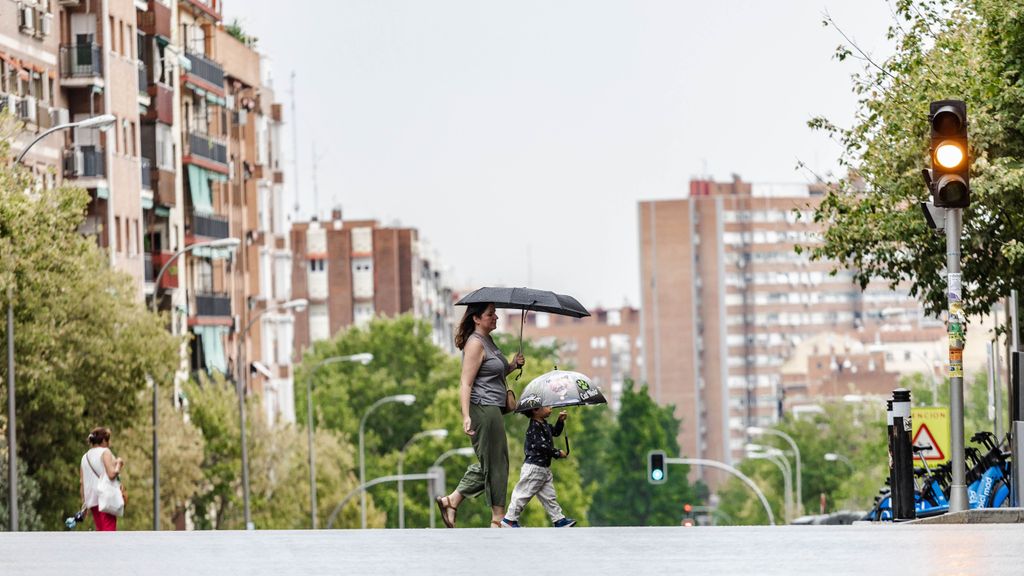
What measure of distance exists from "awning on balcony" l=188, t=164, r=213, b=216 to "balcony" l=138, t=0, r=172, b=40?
6.04 meters

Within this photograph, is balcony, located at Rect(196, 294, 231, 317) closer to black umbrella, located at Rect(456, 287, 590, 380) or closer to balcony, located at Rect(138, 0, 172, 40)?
balcony, located at Rect(138, 0, 172, 40)

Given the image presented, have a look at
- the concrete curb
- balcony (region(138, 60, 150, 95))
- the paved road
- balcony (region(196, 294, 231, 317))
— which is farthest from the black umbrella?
balcony (region(196, 294, 231, 317))

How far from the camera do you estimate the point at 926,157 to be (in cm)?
3225

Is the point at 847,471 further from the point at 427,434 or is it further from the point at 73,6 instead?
the point at 73,6

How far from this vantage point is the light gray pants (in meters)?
19.7

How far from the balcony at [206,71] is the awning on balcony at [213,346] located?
28.4ft

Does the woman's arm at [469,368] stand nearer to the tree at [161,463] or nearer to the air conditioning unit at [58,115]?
the tree at [161,463]

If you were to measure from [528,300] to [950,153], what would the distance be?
3.78m

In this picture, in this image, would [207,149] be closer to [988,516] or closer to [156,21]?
[156,21]

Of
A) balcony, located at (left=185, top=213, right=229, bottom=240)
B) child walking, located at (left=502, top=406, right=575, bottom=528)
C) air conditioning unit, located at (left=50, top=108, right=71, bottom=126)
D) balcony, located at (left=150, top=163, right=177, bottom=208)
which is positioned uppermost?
air conditioning unit, located at (left=50, top=108, right=71, bottom=126)

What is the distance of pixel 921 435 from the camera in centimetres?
3891

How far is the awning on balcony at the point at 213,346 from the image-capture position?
85938mm

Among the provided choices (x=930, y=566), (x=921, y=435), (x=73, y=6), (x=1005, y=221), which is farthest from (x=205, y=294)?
(x=930, y=566)

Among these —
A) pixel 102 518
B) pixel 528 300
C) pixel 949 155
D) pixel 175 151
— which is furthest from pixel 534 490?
pixel 175 151
